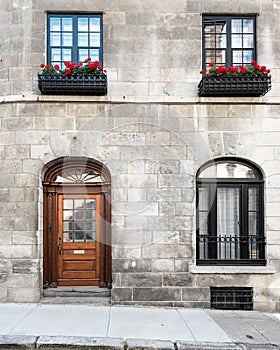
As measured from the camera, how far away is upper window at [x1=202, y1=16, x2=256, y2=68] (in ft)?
29.2

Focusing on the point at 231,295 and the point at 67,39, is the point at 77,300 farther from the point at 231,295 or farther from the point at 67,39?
the point at 67,39

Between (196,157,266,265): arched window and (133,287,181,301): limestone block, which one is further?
(196,157,266,265): arched window

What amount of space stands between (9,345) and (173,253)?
4008 millimetres

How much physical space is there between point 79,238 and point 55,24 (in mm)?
5471

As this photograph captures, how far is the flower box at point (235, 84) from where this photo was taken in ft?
27.4

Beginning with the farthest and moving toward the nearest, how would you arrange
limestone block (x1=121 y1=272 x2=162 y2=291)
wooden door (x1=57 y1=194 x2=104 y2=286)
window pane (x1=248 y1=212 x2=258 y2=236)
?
1. wooden door (x1=57 y1=194 x2=104 y2=286)
2. window pane (x1=248 y1=212 x2=258 y2=236)
3. limestone block (x1=121 y1=272 x2=162 y2=291)

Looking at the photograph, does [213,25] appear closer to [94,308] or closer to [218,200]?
[218,200]

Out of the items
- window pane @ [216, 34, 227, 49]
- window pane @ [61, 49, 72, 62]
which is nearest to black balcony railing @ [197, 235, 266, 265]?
window pane @ [216, 34, 227, 49]

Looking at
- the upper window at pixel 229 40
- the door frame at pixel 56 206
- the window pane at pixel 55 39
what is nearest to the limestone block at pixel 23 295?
the door frame at pixel 56 206

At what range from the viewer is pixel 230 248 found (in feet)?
28.4

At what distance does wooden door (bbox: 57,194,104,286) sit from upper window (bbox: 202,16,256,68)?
4.69 m

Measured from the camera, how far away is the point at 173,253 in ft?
27.6

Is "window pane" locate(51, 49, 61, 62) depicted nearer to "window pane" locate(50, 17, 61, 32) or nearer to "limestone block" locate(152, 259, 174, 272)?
"window pane" locate(50, 17, 61, 32)

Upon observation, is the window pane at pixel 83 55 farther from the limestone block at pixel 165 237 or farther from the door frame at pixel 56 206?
the limestone block at pixel 165 237
